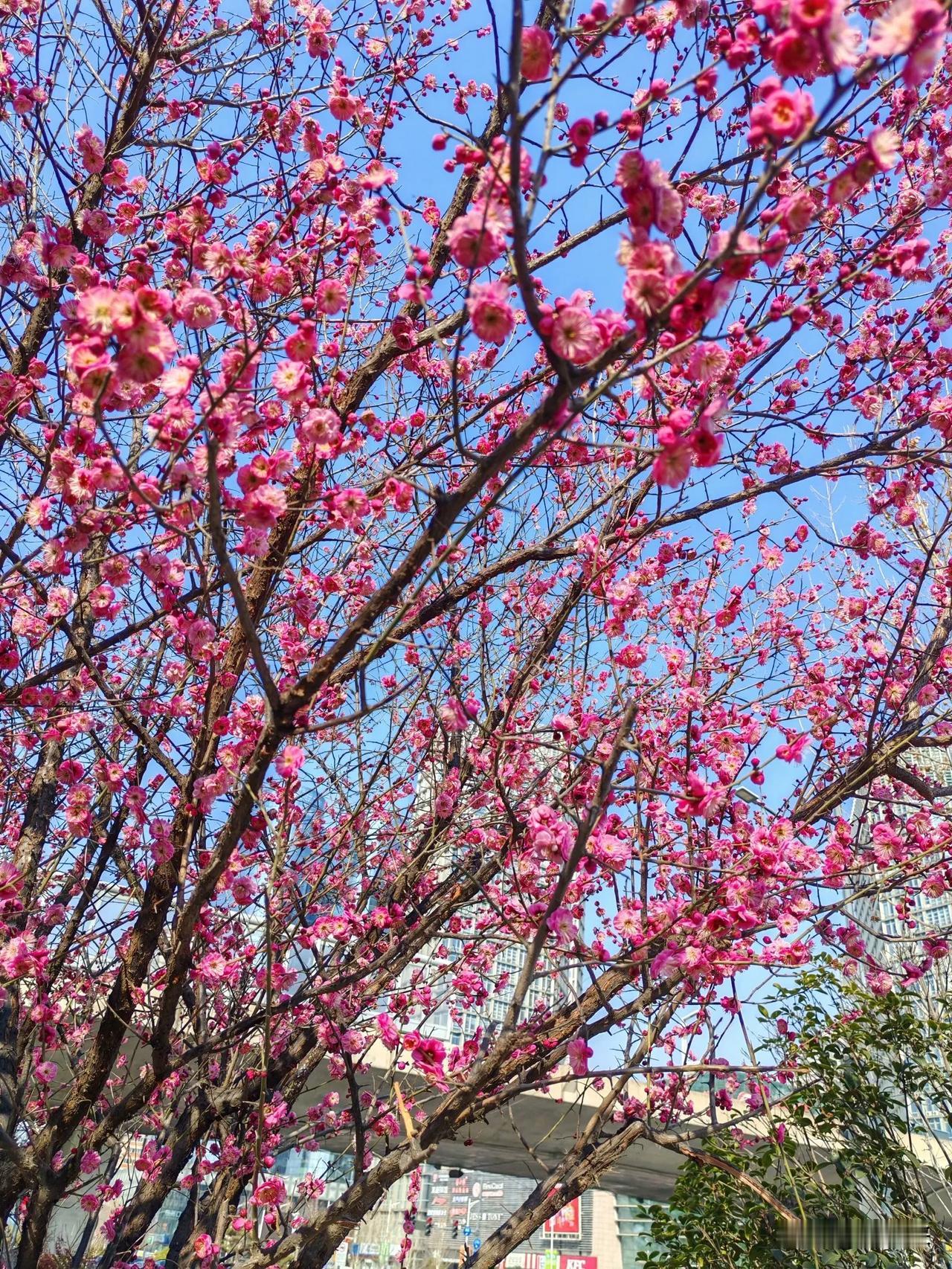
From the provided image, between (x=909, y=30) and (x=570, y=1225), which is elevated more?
(x=909, y=30)

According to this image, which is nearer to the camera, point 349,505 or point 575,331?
point 575,331

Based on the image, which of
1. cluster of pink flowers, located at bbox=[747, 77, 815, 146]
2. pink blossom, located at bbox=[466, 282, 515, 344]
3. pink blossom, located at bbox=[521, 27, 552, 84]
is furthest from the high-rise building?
pink blossom, located at bbox=[521, 27, 552, 84]

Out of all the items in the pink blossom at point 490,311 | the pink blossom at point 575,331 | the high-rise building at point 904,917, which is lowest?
the high-rise building at point 904,917

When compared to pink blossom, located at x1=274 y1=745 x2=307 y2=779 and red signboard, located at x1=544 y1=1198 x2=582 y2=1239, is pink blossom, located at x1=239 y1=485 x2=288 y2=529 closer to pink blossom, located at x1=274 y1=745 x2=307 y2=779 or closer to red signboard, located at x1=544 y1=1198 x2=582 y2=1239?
pink blossom, located at x1=274 y1=745 x2=307 y2=779

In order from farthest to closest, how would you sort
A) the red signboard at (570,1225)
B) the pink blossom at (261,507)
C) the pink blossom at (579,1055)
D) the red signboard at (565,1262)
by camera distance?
the red signboard at (565,1262), the red signboard at (570,1225), the pink blossom at (579,1055), the pink blossom at (261,507)

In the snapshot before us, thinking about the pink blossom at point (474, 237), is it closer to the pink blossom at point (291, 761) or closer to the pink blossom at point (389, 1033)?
the pink blossom at point (291, 761)

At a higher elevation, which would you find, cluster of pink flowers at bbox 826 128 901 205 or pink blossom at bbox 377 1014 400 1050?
cluster of pink flowers at bbox 826 128 901 205

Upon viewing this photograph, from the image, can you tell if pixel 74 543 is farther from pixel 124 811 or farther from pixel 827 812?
pixel 827 812

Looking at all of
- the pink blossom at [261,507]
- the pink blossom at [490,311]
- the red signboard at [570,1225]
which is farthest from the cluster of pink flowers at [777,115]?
the red signboard at [570,1225]

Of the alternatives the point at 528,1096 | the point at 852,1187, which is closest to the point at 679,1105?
the point at 852,1187

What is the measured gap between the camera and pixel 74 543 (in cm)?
259

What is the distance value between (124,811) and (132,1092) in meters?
1.26

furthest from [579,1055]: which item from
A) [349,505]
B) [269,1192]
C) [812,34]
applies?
[812,34]

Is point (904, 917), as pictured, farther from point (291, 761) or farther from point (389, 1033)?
point (291, 761)
